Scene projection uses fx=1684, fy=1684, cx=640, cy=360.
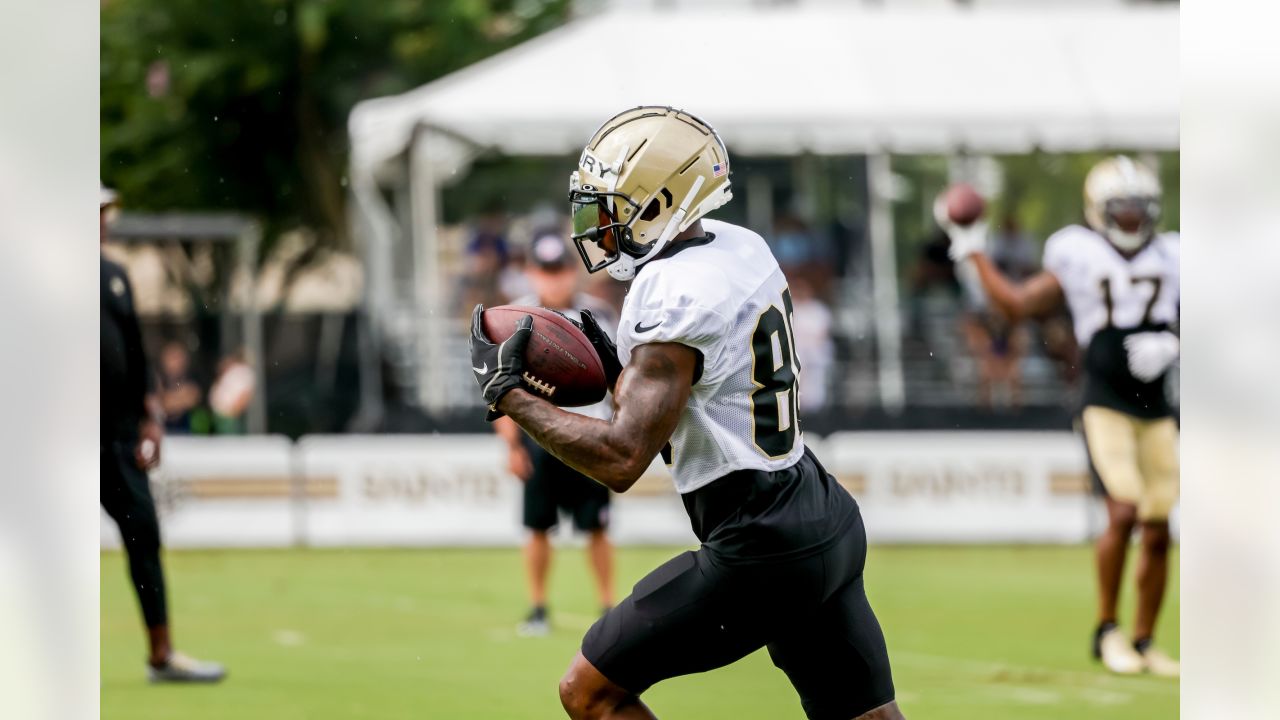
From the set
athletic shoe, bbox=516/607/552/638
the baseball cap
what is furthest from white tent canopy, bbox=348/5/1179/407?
athletic shoe, bbox=516/607/552/638

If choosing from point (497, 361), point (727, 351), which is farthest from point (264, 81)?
point (727, 351)

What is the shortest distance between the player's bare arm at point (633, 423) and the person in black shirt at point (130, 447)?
3391mm

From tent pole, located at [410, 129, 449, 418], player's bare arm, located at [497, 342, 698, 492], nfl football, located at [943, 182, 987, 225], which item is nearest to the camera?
player's bare arm, located at [497, 342, 698, 492]

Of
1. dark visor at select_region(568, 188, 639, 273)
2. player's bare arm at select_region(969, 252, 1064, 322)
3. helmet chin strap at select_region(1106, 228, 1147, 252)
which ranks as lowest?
player's bare arm at select_region(969, 252, 1064, 322)

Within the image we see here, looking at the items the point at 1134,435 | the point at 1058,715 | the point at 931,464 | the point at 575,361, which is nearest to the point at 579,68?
the point at 931,464

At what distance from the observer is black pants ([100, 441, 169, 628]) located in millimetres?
6426

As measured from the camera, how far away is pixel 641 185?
3.72 meters

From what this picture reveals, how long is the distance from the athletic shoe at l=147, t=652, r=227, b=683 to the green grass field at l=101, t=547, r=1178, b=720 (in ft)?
0.25

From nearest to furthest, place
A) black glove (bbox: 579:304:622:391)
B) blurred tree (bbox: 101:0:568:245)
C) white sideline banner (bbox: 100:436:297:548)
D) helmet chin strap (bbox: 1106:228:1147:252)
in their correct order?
black glove (bbox: 579:304:622:391) → helmet chin strap (bbox: 1106:228:1147:252) → white sideline banner (bbox: 100:436:297:548) → blurred tree (bbox: 101:0:568:245)

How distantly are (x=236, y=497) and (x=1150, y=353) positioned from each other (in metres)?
7.05

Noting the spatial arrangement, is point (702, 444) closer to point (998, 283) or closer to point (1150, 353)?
point (998, 283)

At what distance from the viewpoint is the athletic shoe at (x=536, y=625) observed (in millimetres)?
8084

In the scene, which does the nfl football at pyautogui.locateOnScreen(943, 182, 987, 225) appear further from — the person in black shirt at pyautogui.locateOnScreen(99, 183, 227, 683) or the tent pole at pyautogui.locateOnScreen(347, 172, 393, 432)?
the tent pole at pyautogui.locateOnScreen(347, 172, 393, 432)

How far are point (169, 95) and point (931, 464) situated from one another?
11.7m
